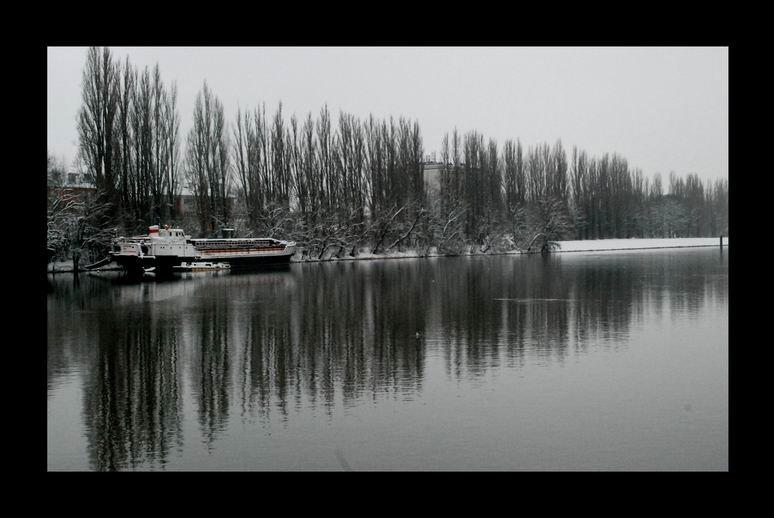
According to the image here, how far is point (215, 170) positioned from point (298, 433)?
41523 millimetres

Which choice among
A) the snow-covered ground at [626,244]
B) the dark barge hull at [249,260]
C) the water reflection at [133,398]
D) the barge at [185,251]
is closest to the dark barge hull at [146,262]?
the barge at [185,251]

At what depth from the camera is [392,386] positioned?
9.72 metres

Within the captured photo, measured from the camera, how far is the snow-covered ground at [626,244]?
67.4 metres

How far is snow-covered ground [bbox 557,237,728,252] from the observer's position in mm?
67438

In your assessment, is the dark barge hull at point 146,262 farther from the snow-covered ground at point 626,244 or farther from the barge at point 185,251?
the snow-covered ground at point 626,244

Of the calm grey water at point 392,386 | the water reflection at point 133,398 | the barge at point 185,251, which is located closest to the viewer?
the calm grey water at point 392,386

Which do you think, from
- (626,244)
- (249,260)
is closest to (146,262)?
(249,260)

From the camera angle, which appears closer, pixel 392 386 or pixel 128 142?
pixel 392 386

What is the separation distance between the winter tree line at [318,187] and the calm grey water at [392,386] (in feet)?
74.3

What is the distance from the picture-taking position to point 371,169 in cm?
5488

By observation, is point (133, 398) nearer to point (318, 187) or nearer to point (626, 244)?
point (318, 187)

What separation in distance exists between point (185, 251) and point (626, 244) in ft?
157

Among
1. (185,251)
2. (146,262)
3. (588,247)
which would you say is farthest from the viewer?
(588,247)
